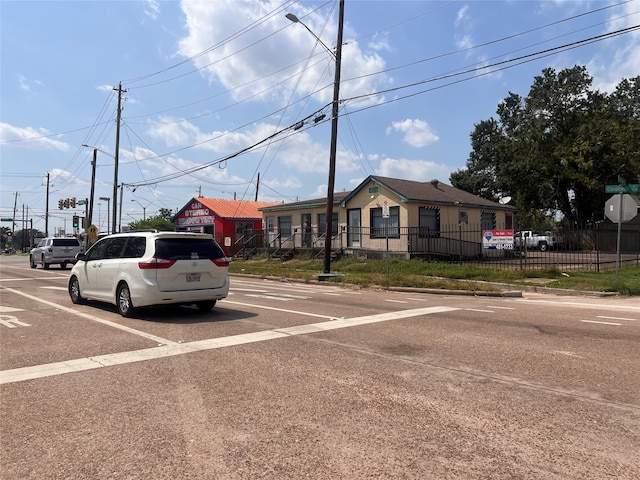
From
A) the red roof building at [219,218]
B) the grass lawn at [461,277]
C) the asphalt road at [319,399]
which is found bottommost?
the asphalt road at [319,399]

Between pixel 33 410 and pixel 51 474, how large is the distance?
145cm

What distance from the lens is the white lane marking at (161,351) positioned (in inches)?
222

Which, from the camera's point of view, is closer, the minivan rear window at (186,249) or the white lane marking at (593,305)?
the minivan rear window at (186,249)

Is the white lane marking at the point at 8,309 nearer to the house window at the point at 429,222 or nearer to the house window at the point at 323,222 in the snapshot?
the house window at the point at 429,222

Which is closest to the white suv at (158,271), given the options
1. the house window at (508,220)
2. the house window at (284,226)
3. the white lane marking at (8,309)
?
the white lane marking at (8,309)

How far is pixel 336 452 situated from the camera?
11.6 ft

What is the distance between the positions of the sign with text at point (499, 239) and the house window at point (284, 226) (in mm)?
16268

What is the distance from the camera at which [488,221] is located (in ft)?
95.7

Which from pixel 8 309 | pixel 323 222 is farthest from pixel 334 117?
pixel 8 309

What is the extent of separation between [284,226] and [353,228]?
23.5ft

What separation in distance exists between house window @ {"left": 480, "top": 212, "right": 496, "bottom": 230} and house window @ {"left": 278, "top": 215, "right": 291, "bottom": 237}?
12421 mm

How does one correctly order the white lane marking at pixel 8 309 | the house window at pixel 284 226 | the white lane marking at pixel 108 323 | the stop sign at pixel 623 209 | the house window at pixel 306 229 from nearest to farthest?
the white lane marking at pixel 108 323
the white lane marking at pixel 8 309
the stop sign at pixel 623 209
the house window at pixel 306 229
the house window at pixel 284 226

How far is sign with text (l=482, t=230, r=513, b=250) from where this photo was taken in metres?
17.9

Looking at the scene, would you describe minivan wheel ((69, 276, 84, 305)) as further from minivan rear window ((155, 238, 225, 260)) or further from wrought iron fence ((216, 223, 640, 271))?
wrought iron fence ((216, 223, 640, 271))
